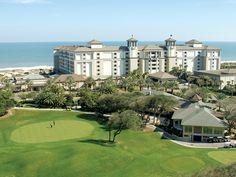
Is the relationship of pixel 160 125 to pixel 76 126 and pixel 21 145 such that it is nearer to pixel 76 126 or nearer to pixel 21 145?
pixel 76 126

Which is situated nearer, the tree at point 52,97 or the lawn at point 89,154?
the lawn at point 89,154

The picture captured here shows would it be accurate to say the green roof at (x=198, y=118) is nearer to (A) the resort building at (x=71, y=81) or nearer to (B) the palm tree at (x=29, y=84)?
(A) the resort building at (x=71, y=81)

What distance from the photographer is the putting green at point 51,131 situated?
59.9 meters

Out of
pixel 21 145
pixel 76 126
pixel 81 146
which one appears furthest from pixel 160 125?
pixel 21 145

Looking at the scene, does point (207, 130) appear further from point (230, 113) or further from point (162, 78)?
point (162, 78)

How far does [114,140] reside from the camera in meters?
57.3

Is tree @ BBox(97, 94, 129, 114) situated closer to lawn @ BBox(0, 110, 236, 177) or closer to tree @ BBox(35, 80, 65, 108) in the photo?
lawn @ BBox(0, 110, 236, 177)

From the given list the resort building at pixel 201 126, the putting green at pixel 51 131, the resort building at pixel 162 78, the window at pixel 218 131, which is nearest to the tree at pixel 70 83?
the putting green at pixel 51 131

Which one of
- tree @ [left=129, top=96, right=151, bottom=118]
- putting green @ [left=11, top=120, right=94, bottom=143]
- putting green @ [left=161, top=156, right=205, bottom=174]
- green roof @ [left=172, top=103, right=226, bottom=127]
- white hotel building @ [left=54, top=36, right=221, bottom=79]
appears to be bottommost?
Answer: putting green @ [left=161, top=156, right=205, bottom=174]

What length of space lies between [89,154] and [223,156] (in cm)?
2036

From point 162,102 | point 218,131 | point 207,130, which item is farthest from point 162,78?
point 218,131

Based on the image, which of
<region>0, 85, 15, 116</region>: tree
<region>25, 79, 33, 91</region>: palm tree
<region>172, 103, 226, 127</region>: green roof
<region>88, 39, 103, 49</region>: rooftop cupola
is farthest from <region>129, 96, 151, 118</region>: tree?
<region>88, 39, 103, 49</region>: rooftop cupola

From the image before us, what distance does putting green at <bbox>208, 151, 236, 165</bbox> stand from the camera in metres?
48.7

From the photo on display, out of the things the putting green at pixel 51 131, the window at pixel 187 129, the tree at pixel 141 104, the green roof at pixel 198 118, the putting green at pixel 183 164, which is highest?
the tree at pixel 141 104
